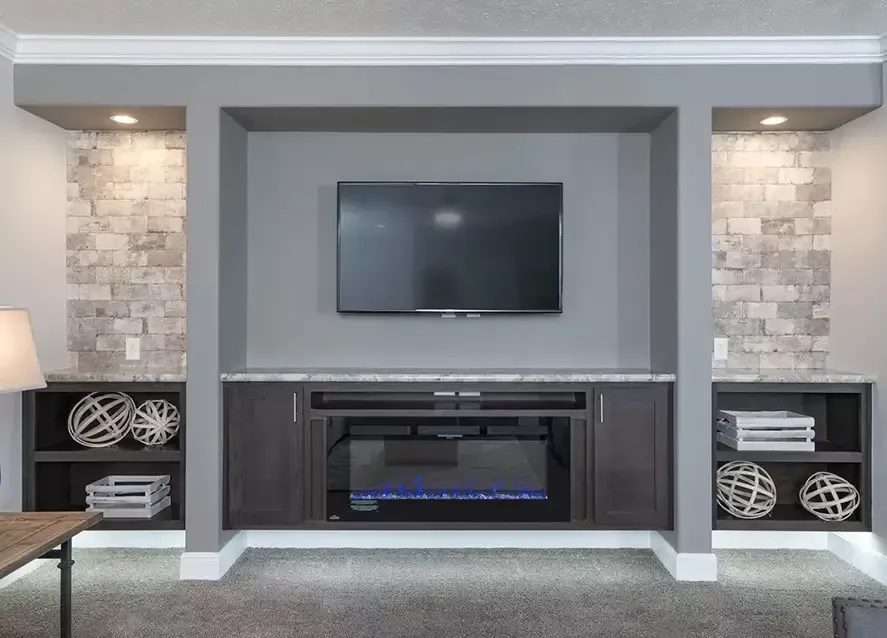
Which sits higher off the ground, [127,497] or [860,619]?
[860,619]

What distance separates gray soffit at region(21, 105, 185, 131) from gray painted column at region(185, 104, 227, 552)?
0.78ft

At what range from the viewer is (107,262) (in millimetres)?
3660

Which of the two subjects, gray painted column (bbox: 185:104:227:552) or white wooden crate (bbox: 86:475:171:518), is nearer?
gray painted column (bbox: 185:104:227:552)

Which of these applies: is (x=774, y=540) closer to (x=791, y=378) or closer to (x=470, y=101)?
(x=791, y=378)

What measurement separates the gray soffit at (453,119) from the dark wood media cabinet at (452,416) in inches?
51.9

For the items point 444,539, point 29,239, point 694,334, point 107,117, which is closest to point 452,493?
point 444,539

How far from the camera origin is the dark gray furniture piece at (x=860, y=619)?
1416 mm

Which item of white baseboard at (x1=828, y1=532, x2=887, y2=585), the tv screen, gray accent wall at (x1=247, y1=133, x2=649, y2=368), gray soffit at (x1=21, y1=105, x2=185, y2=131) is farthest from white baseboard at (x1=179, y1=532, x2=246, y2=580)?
white baseboard at (x1=828, y1=532, x2=887, y2=585)

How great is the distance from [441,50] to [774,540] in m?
3.06

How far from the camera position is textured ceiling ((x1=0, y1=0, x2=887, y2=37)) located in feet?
9.09

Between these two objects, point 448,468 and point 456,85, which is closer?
point 456,85

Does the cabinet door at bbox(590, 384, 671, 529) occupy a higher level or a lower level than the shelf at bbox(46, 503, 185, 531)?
higher

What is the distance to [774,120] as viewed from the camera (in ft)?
11.1

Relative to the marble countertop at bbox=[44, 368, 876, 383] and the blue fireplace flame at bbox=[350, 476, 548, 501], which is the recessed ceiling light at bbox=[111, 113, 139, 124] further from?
the blue fireplace flame at bbox=[350, 476, 548, 501]
